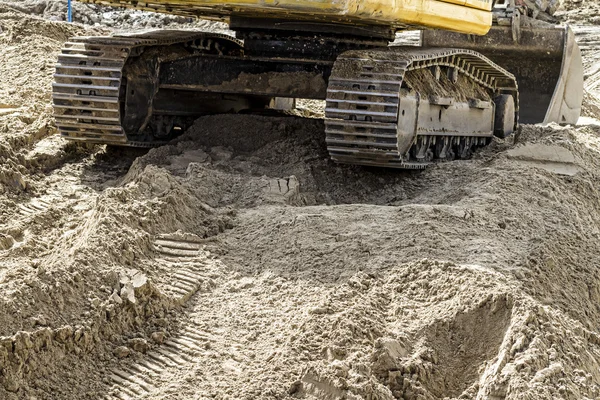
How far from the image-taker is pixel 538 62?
1141cm

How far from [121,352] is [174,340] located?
289mm

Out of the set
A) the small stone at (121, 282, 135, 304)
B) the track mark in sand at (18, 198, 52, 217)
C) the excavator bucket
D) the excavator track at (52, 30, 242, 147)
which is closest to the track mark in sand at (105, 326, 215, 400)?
the small stone at (121, 282, 135, 304)

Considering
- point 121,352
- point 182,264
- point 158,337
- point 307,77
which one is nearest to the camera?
point 121,352

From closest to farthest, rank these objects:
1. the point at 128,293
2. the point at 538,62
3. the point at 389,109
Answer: the point at 128,293
the point at 389,109
the point at 538,62

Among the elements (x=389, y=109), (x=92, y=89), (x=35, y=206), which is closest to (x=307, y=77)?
(x=389, y=109)

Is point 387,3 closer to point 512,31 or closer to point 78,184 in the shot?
point 78,184

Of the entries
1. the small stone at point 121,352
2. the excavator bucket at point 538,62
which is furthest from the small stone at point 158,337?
the excavator bucket at point 538,62

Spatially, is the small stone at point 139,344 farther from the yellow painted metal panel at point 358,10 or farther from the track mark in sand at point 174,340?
the yellow painted metal panel at point 358,10

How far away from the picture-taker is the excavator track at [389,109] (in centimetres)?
727

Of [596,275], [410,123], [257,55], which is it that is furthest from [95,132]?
[596,275]

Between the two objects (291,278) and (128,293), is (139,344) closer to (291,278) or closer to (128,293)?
(128,293)

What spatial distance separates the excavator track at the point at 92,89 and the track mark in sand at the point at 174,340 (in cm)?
246

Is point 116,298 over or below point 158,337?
over

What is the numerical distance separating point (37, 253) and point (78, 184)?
6.68 feet
